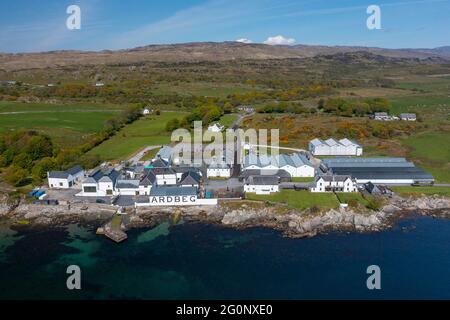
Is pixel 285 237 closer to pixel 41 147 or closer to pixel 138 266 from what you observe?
pixel 138 266

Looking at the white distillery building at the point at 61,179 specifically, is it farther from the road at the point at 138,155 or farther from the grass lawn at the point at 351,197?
the grass lawn at the point at 351,197

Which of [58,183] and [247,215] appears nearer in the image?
[247,215]

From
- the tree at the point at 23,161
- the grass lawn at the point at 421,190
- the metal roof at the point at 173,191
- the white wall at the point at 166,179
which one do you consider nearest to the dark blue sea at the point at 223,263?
the metal roof at the point at 173,191

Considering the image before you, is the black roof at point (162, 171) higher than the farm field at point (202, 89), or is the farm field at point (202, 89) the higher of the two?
the farm field at point (202, 89)

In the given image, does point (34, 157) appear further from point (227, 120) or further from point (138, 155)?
point (227, 120)

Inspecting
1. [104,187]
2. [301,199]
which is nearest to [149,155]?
[104,187]

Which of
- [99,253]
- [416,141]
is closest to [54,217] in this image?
[99,253]

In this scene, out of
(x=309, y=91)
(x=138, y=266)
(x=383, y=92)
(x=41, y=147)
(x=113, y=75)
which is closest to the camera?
(x=138, y=266)
